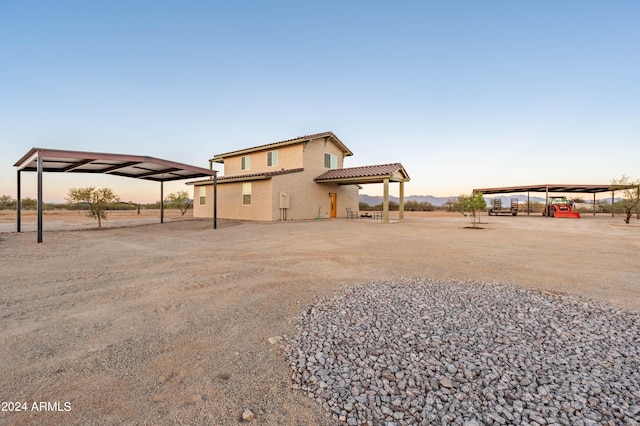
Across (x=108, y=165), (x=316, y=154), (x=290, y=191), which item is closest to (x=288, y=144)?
(x=316, y=154)

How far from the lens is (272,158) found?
854 inches

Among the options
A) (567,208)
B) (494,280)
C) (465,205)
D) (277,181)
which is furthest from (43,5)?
(567,208)

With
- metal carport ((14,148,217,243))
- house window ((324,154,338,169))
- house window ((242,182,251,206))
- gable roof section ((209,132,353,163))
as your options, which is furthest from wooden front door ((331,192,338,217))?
metal carport ((14,148,217,243))

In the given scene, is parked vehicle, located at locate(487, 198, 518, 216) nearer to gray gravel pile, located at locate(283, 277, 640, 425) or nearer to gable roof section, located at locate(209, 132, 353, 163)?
gable roof section, located at locate(209, 132, 353, 163)

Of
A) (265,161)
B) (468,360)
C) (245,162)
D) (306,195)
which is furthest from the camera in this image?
(245,162)

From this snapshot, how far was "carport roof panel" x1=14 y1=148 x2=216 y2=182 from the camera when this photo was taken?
10.0 m

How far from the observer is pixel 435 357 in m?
2.52

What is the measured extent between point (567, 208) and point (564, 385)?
108 feet

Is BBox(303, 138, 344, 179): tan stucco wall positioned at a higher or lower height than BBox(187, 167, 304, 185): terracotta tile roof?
higher

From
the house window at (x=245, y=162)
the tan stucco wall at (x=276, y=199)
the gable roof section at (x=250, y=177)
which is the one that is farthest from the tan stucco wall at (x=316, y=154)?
the house window at (x=245, y=162)

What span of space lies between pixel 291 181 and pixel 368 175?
5.50 metres

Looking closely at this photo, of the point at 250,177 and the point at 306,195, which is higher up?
the point at 250,177

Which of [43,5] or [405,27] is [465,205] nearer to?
[405,27]

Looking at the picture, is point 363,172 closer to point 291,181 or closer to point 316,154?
point 316,154
